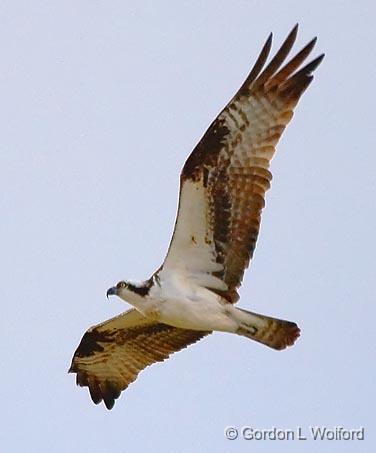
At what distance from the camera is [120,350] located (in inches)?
571

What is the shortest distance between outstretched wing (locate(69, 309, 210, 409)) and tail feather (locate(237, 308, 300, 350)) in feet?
3.85

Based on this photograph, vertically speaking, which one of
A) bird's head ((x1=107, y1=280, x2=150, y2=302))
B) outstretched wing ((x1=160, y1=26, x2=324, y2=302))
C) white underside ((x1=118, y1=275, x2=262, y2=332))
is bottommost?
white underside ((x1=118, y1=275, x2=262, y2=332))

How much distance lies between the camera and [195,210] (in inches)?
495

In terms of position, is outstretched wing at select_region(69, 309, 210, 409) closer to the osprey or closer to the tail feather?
the osprey

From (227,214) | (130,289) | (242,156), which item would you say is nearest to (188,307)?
(130,289)

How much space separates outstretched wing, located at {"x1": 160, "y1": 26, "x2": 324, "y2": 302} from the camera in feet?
41.1

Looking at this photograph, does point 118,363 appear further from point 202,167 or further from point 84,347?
point 202,167

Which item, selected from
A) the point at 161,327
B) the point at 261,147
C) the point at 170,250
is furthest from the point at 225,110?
the point at 161,327

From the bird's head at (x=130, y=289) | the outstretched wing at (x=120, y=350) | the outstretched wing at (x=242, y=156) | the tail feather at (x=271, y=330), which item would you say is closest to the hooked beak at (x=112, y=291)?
the bird's head at (x=130, y=289)

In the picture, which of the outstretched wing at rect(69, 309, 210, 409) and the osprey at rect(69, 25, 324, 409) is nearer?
the osprey at rect(69, 25, 324, 409)

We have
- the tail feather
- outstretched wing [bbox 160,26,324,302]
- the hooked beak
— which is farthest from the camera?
the hooked beak

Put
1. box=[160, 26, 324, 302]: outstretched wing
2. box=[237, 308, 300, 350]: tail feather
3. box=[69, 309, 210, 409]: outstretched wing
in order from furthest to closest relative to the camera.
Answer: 1. box=[69, 309, 210, 409]: outstretched wing
2. box=[237, 308, 300, 350]: tail feather
3. box=[160, 26, 324, 302]: outstretched wing

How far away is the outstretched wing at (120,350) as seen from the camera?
46.5 feet

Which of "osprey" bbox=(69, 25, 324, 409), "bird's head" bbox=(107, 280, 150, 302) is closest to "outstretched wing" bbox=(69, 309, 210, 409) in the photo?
"osprey" bbox=(69, 25, 324, 409)
